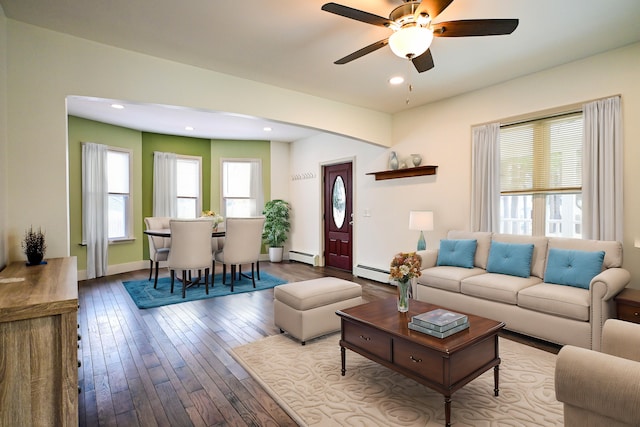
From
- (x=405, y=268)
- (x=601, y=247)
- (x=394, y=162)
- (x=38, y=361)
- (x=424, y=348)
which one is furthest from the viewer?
(x=394, y=162)

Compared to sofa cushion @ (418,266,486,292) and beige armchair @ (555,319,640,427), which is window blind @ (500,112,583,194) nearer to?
sofa cushion @ (418,266,486,292)

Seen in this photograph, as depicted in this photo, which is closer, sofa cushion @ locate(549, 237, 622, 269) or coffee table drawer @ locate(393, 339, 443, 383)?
coffee table drawer @ locate(393, 339, 443, 383)

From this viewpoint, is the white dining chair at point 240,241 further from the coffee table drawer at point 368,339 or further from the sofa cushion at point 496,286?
the sofa cushion at point 496,286

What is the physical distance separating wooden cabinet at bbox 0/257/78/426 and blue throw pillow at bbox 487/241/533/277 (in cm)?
380

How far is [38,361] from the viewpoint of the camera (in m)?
1.51

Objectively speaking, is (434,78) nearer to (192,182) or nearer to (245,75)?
(245,75)

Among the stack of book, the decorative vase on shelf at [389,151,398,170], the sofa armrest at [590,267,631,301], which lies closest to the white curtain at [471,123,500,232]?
the decorative vase on shelf at [389,151,398,170]

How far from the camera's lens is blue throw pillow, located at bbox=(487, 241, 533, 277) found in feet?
11.5

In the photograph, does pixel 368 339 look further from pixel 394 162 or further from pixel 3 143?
pixel 394 162

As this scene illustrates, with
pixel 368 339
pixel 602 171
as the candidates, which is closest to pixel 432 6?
pixel 368 339

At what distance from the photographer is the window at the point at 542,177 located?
3639mm

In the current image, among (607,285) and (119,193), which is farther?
(119,193)

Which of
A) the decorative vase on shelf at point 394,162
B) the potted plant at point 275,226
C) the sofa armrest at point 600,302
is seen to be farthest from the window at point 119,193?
the sofa armrest at point 600,302

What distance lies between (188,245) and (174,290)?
0.86m
